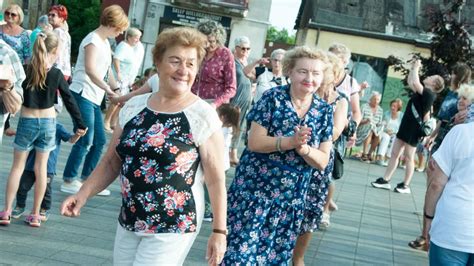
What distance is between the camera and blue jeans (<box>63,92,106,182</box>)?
26.6ft

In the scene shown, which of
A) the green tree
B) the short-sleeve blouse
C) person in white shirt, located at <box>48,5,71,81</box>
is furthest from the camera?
the green tree

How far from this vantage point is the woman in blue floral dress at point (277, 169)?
5023mm

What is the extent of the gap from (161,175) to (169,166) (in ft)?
0.19

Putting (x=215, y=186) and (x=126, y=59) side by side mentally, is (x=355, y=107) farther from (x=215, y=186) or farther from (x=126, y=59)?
(x=126, y=59)

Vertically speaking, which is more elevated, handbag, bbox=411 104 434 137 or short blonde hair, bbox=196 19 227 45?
short blonde hair, bbox=196 19 227 45

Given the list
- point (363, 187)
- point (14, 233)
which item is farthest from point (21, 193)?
point (363, 187)

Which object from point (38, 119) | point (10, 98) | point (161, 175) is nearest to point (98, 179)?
point (161, 175)

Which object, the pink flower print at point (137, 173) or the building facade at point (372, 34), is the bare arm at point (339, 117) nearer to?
the pink flower print at point (137, 173)

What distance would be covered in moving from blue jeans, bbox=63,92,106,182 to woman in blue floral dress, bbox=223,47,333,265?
3.30 meters

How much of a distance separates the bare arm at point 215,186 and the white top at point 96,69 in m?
4.38

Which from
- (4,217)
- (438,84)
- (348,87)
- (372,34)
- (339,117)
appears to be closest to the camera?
(339,117)

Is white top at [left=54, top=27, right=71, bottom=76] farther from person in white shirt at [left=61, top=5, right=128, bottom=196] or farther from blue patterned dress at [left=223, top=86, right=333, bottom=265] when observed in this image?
blue patterned dress at [left=223, top=86, right=333, bottom=265]

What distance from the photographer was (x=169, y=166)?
3.72 m

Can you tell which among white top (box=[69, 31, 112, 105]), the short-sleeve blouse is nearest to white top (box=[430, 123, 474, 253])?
white top (box=[69, 31, 112, 105])
